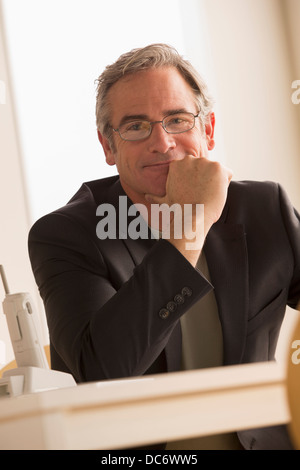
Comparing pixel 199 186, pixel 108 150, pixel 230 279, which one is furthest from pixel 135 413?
pixel 108 150

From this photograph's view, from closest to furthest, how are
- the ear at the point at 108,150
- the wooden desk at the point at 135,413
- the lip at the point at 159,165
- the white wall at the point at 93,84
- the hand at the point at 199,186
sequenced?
1. the wooden desk at the point at 135,413
2. the hand at the point at 199,186
3. the lip at the point at 159,165
4. the ear at the point at 108,150
5. the white wall at the point at 93,84

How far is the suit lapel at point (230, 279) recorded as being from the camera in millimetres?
1556

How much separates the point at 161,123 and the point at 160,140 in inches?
2.0

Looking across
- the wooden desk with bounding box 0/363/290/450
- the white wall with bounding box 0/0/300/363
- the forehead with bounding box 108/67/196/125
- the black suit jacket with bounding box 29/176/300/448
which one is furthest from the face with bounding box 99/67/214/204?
the white wall with bounding box 0/0/300/363

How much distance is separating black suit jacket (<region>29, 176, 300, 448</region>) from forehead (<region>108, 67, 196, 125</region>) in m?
0.21

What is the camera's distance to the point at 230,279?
161 cm

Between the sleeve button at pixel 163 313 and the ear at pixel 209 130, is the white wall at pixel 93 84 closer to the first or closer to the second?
the ear at pixel 209 130

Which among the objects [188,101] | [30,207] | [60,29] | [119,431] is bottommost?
[30,207]

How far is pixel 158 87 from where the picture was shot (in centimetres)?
168

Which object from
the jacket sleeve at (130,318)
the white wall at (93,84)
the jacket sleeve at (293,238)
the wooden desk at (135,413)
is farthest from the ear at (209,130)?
the white wall at (93,84)

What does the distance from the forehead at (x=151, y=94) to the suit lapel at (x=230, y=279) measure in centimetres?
31

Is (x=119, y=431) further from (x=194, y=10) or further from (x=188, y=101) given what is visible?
(x=194, y=10)

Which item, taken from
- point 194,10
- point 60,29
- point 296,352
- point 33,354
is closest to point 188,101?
point 33,354
